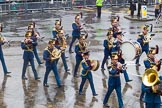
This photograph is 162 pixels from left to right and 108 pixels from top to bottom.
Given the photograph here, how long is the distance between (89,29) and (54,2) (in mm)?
11343

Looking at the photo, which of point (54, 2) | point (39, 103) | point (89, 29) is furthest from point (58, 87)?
point (54, 2)

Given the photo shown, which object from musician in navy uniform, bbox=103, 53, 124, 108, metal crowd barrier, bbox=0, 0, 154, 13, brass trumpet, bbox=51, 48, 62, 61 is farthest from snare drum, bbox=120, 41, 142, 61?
metal crowd barrier, bbox=0, 0, 154, 13

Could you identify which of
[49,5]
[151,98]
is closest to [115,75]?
[151,98]

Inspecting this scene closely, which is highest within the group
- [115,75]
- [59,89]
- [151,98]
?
[115,75]

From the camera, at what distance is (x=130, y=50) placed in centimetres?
1589

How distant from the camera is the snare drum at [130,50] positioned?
15.7 metres

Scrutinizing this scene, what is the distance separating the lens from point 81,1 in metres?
40.2

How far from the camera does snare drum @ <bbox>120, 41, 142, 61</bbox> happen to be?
15749 millimetres

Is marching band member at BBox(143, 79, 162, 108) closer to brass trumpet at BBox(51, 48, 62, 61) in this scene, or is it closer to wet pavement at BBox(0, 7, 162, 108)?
wet pavement at BBox(0, 7, 162, 108)

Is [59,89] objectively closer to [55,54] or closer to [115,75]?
[55,54]

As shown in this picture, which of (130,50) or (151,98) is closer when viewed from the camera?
(151,98)

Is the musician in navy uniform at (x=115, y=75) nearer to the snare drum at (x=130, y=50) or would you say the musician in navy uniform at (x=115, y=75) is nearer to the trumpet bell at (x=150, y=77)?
the trumpet bell at (x=150, y=77)

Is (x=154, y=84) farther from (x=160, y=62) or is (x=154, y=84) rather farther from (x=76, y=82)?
(x=76, y=82)

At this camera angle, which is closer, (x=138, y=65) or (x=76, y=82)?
(x=76, y=82)
